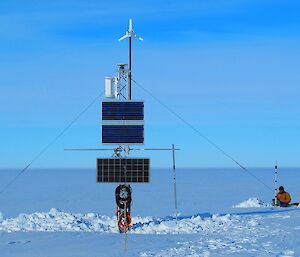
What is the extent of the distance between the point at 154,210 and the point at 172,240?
16.9 m

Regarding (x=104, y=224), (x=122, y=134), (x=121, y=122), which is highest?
(x=121, y=122)

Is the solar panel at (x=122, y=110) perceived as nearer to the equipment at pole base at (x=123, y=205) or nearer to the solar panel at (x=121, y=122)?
the solar panel at (x=121, y=122)

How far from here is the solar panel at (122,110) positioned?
23.5m

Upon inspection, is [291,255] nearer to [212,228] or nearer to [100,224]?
[212,228]

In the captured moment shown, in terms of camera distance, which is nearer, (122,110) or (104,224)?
(122,110)

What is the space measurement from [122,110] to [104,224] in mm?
5476

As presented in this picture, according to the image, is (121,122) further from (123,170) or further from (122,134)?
(123,170)

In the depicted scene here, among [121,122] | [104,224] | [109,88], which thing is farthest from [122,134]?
[104,224]

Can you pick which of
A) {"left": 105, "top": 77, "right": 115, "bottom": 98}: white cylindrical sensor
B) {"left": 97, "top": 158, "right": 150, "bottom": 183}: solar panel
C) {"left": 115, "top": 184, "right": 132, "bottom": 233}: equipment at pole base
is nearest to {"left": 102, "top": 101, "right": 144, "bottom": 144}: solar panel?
{"left": 105, "top": 77, "right": 115, "bottom": 98}: white cylindrical sensor

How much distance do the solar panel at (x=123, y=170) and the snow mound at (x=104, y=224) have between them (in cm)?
227

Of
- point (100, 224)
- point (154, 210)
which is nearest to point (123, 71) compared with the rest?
point (100, 224)

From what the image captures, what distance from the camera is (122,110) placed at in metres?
23.6

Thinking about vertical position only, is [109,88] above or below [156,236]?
above

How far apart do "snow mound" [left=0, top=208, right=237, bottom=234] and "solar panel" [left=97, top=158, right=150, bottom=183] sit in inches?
89.5
